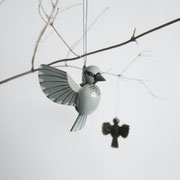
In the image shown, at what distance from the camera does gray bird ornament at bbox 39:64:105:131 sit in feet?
1.42

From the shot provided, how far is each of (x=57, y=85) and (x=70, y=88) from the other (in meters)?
0.02

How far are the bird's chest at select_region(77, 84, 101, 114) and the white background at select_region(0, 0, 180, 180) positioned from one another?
0.28 meters

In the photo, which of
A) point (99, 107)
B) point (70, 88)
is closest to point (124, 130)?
point (70, 88)

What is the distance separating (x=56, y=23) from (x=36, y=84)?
0.59ft

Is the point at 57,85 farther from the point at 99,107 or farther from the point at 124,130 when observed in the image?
the point at 99,107

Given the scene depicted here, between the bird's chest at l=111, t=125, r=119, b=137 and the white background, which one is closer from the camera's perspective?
the bird's chest at l=111, t=125, r=119, b=137

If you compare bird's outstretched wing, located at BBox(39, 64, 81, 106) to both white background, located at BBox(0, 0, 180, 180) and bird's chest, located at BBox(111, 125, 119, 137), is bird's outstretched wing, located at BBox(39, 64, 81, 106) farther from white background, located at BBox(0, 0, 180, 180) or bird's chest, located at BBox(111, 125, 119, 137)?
white background, located at BBox(0, 0, 180, 180)

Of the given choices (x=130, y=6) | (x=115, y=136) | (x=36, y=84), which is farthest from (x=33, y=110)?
(x=130, y=6)

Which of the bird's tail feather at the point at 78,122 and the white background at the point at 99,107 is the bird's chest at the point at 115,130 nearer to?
the bird's tail feather at the point at 78,122

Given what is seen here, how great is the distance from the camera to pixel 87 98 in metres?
0.44

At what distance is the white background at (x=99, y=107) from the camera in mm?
693

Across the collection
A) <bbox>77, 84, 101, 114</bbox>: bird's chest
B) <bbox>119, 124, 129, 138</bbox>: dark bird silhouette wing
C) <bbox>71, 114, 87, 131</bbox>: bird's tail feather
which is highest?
<bbox>77, 84, 101, 114</bbox>: bird's chest

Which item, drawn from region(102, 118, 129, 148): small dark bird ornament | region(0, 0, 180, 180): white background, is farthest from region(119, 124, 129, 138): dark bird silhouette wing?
region(0, 0, 180, 180): white background

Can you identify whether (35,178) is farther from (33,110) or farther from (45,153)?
(33,110)
